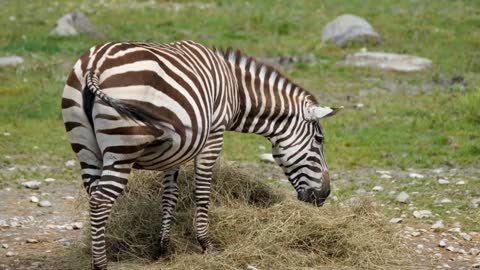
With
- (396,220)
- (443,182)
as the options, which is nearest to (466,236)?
(396,220)

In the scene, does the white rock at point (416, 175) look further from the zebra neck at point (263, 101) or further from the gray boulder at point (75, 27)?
the gray boulder at point (75, 27)

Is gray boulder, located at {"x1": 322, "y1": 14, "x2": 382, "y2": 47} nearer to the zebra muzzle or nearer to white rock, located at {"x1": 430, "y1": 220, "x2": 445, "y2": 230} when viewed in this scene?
white rock, located at {"x1": 430, "y1": 220, "x2": 445, "y2": 230}

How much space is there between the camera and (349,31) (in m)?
20.6

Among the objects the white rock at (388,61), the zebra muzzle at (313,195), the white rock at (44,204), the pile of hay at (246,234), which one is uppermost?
the zebra muzzle at (313,195)

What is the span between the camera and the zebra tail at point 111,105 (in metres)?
7.20

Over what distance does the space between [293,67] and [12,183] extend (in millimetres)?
7891

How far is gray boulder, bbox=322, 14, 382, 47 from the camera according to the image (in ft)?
67.1

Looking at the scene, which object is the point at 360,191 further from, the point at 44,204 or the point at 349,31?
the point at 349,31

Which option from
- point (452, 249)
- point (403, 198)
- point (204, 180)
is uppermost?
point (204, 180)

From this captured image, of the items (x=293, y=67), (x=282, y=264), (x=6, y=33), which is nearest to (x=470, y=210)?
(x=282, y=264)

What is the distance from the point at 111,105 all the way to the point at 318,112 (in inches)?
101

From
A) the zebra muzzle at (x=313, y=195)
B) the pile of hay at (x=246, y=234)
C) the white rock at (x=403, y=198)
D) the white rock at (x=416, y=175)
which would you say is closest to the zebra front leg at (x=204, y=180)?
the pile of hay at (x=246, y=234)

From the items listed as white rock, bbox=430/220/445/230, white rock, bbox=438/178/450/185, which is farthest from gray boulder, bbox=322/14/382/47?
white rock, bbox=430/220/445/230

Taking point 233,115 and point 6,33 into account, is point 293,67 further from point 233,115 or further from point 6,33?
point 233,115
